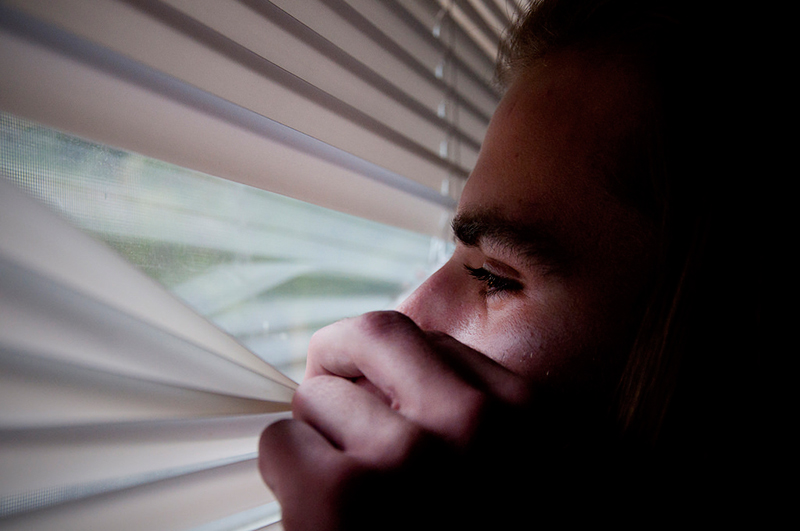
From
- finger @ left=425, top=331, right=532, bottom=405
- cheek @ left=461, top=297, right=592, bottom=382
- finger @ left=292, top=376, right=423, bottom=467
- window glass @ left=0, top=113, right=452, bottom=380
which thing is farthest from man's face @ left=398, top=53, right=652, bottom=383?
window glass @ left=0, top=113, right=452, bottom=380

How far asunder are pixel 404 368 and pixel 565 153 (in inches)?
21.7

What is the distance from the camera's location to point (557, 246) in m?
0.80

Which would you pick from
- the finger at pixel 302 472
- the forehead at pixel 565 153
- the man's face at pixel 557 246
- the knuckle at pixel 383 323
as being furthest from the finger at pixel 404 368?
the forehead at pixel 565 153

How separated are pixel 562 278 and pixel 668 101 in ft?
1.25

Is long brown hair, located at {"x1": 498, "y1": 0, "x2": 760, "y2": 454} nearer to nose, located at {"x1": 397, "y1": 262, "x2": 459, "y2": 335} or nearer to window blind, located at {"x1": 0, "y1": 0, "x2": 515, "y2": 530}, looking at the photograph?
nose, located at {"x1": 397, "y1": 262, "x2": 459, "y2": 335}

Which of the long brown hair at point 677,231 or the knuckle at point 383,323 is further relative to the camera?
the long brown hair at point 677,231

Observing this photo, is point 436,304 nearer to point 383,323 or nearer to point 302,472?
point 383,323

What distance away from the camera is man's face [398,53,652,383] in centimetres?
79

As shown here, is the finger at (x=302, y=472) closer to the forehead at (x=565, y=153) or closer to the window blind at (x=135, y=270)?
the window blind at (x=135, y=270)

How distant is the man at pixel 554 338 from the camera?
0.52 m

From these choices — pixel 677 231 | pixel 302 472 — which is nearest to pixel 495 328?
pixel 677 231

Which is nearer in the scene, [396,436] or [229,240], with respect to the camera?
[396,436]

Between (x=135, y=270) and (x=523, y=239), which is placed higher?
(x=523, y=239)

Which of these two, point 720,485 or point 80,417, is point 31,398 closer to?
point 80,417
